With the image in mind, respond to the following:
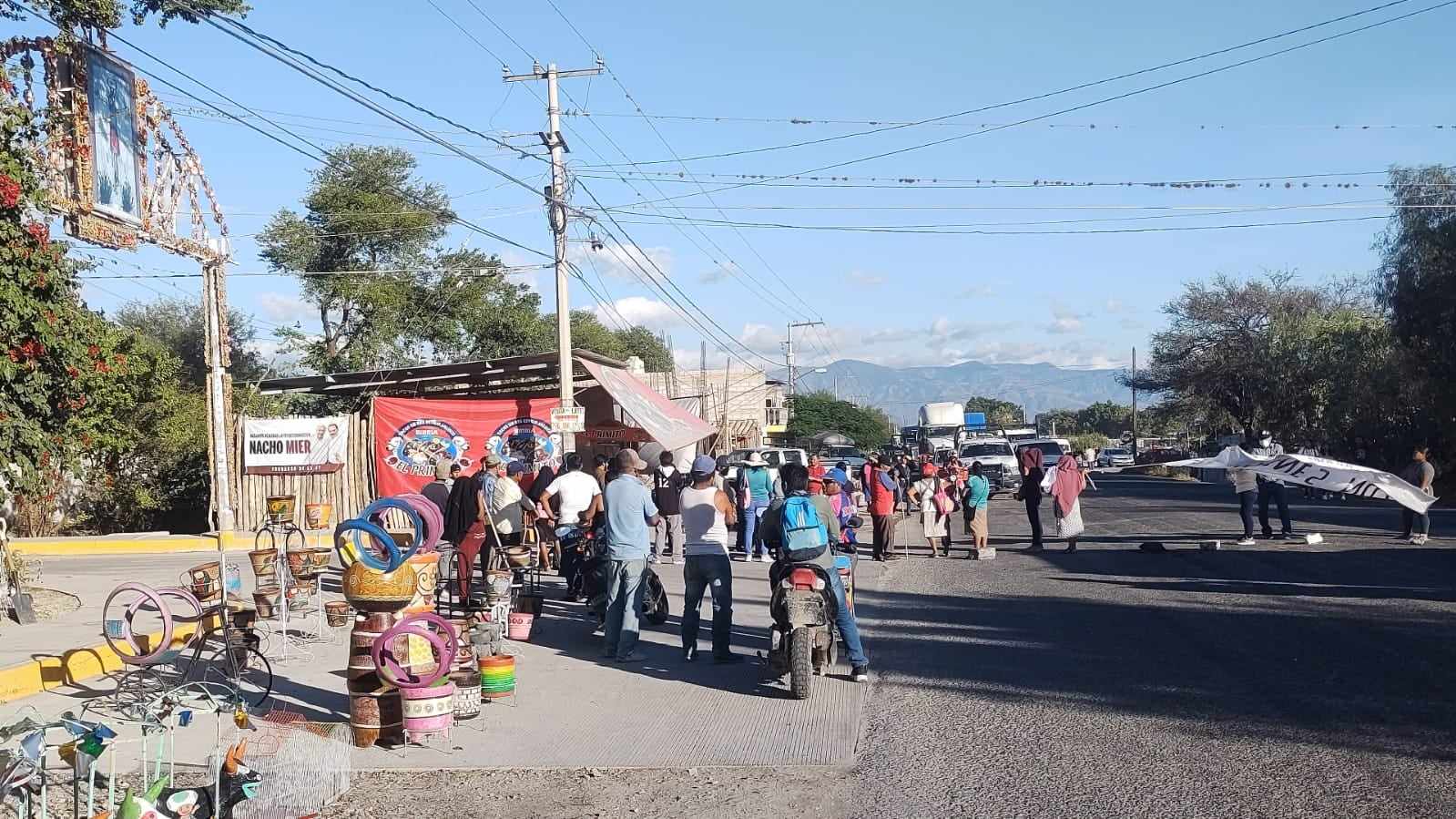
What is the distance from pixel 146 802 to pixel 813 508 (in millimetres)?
5268

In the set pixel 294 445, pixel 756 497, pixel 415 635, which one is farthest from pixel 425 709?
pixel 294 445

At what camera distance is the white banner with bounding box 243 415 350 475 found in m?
27.3

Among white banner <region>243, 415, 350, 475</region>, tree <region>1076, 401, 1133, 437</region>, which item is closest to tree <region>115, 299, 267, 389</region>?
white banner <region>243, 415, 350, 475</region>

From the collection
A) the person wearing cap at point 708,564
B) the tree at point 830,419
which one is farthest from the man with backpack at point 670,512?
the tree at point 830,419

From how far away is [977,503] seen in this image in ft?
66.3

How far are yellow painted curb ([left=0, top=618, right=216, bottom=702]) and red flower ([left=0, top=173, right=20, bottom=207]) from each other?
4.29 metres

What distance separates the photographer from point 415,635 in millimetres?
7922

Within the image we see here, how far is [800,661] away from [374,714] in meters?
2.98

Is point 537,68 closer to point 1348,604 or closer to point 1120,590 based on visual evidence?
point 1120,590

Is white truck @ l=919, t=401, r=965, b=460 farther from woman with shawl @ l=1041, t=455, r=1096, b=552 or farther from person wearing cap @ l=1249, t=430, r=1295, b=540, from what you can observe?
woman with shawl @ l=1041, t=455, r=1096, b=552

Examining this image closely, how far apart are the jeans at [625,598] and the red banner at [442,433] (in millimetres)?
16105

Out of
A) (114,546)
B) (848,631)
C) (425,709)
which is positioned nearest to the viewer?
(425,709)

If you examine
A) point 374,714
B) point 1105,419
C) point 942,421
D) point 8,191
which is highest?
point 1105,419

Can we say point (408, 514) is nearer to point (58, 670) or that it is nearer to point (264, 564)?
point (58, 670)
